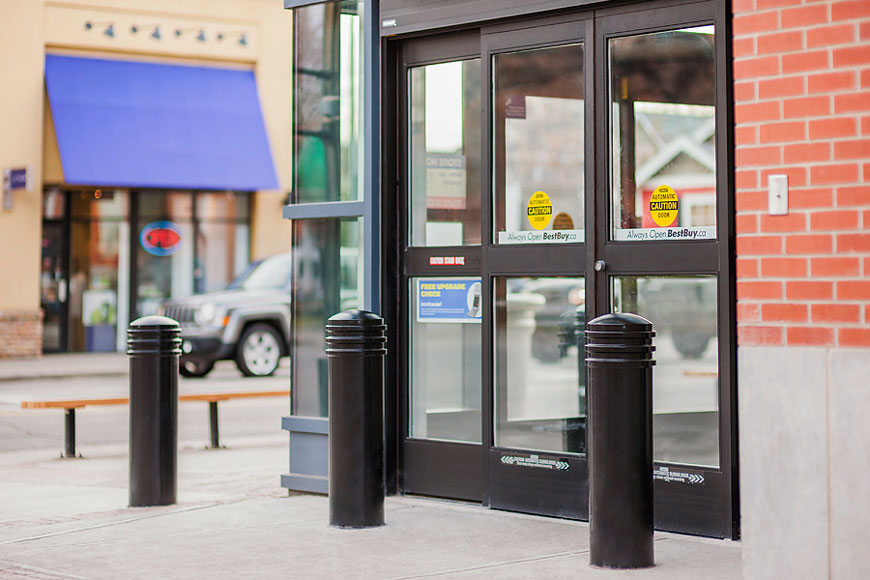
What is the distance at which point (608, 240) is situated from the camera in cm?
671

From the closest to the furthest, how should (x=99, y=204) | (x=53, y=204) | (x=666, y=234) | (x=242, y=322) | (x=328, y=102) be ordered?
(x=666, y=234) → (x=328, y=102) → (x=242, y=322) → (x=53, y=204) → (x=99, y=204)

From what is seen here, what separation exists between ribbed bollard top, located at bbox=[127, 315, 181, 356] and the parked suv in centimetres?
994

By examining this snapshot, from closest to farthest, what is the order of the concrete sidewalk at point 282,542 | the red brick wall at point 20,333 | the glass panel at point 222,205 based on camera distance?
the concrete sidewalk at point 282,542
the red brick wall at point 20,333
the glass panel at point 222,205

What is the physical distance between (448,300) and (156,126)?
657 inches

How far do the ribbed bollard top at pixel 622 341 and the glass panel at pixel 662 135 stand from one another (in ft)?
3.51

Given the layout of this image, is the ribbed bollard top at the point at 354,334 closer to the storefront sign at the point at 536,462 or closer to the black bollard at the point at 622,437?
the storefront sign at the point at 536,462

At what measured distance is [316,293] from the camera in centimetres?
830

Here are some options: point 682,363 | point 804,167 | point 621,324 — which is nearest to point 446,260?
point 621,324

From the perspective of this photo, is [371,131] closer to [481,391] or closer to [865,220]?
[481,391]

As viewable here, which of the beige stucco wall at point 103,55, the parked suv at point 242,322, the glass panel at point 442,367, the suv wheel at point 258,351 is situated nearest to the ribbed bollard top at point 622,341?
the glass panel at point 442,367

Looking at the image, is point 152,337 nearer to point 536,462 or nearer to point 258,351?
point 536,462

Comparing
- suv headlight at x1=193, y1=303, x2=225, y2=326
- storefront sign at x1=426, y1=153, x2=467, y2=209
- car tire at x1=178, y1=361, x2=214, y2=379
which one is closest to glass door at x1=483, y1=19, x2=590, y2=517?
storefront sign at x1=426, y1=153, x2=467, y2=209

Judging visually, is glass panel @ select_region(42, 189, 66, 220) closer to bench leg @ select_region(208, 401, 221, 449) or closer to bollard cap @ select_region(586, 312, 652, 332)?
bench leg @ select_region(208, 401, 221, 449)

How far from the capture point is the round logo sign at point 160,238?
2406cm
